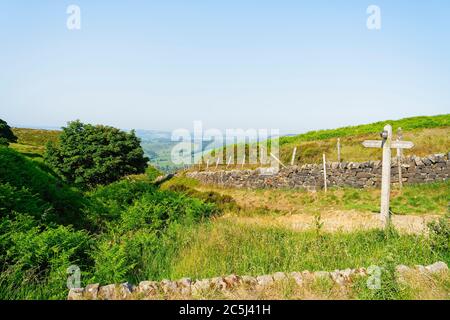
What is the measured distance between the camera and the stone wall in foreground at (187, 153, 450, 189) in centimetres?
Result: 1590

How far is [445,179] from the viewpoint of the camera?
51.0ft

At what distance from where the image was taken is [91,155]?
116 ft

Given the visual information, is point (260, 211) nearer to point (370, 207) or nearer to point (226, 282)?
point (370, 207)

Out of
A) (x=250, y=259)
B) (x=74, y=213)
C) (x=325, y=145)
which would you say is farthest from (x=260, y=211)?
(x=325, y=145)

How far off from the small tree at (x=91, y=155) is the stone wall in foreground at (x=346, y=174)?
14288 millimetres

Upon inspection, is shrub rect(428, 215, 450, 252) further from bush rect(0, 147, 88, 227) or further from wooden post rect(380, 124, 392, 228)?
bush rect(0, 147, 88, 227)

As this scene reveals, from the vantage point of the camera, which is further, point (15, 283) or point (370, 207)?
point (370, 207)

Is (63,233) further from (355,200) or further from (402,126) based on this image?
(402,126)

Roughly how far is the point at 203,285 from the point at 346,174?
15606mm

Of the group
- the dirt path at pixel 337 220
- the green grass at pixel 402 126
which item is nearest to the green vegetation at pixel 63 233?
the dirt path at pixel 337 220

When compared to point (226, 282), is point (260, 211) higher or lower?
lower

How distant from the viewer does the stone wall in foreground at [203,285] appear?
4441mm

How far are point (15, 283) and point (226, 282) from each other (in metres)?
2.90

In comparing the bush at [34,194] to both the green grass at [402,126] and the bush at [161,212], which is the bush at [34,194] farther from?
the green grass at [402,126]
